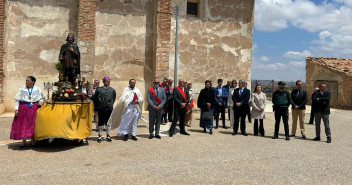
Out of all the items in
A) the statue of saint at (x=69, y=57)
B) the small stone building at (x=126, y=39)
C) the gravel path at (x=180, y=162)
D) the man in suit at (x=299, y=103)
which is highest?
the small stone building at (x=126, y=39)

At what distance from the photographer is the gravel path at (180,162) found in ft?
14.2

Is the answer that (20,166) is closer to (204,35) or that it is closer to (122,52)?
(122,52)

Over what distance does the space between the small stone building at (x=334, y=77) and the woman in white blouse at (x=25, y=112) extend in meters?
19.3

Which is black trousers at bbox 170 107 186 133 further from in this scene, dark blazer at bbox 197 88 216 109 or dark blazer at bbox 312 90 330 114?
dark blazer at bbox 312 90 330 114

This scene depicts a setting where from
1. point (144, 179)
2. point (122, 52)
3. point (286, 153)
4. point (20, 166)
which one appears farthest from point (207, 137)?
point (122, 52)

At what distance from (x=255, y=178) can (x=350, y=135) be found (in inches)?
245

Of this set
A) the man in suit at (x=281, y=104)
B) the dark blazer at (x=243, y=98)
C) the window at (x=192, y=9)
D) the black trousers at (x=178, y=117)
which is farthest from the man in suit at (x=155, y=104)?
the window at (x=192, y=9)

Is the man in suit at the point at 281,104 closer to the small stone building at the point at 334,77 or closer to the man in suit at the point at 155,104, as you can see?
the man in suit at the point at 155,104

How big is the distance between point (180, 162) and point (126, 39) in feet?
27.5

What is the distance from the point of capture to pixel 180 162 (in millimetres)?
5246

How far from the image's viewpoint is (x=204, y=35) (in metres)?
13.8

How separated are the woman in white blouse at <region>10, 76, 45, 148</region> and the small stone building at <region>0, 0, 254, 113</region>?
541cm

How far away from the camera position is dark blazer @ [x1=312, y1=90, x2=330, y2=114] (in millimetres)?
7688

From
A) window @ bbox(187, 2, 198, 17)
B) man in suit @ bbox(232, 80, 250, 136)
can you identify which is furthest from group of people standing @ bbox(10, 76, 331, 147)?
window @ bbox(187, 2, 198, 17)
